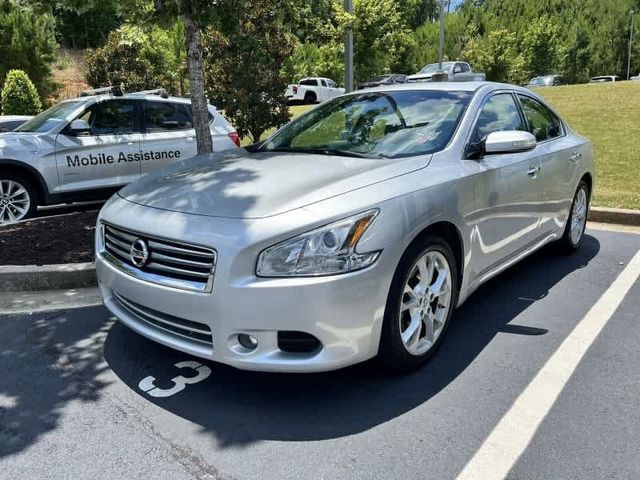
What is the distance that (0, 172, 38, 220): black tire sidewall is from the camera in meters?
7.00

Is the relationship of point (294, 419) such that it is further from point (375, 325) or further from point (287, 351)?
point (375, 325)

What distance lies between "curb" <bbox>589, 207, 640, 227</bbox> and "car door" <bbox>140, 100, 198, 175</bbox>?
513cm

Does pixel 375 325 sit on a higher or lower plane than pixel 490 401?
higher

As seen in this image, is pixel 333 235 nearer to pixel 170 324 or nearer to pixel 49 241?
pixel 170 324

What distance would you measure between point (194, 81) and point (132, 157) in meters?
2.25

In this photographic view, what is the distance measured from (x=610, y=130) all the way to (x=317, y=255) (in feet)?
42.5

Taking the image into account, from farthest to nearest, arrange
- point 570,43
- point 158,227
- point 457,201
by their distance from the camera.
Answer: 1. point 570,43
2. point 457,201
3. point 158,227

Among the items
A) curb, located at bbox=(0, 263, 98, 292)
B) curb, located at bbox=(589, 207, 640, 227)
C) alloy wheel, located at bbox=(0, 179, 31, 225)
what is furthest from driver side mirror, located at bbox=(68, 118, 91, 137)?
curb, located at bbox=(589, 207, 640, 227)

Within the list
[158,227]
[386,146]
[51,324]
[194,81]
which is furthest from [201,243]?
[194,81]

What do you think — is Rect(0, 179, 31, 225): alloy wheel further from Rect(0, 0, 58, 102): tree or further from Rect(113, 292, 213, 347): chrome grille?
Rect(0, 0, 58, 102): tree

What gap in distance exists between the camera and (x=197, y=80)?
5.95m

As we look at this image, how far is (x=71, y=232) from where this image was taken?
234 inches

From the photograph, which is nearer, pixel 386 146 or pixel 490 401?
pixel 490 401

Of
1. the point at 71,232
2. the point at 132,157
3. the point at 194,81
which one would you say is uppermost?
the point at 194,81
